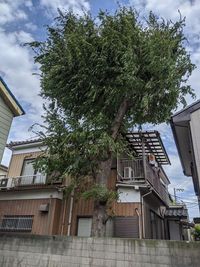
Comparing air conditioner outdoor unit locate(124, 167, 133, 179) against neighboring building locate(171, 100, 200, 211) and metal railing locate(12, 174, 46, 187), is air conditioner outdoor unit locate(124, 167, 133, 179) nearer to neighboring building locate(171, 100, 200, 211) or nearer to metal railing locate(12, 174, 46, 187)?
neighboring building locate(171, 100, 200, 211)

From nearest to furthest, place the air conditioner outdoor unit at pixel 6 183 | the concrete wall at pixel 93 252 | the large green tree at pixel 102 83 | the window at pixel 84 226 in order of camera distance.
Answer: the concrete wall at pixel 93 252 → the large green tree at pixel 102 83 → the window at pixel 84 226 → the air conditioner outdoor unit at pixel 6 183

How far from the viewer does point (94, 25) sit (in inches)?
353

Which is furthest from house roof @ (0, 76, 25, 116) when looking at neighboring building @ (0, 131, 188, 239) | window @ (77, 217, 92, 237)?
window @ (77, 217, 92, 237)

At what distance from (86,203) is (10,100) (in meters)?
5.33

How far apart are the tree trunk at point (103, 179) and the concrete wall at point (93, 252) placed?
1.39m

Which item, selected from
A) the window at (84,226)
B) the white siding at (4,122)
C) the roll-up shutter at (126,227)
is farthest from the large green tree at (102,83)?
the roll-up shutter at (126,227)

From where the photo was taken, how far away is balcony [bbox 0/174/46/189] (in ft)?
38.1

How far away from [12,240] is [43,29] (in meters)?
7.96

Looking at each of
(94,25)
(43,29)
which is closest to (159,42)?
(94,25)

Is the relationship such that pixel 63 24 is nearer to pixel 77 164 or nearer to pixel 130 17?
pixel 130 17

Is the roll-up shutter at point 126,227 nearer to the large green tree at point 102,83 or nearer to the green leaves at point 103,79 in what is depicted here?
the large green tree at point 102,83

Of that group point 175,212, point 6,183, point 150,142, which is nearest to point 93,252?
point 150,142

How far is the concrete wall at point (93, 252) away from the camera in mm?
4895

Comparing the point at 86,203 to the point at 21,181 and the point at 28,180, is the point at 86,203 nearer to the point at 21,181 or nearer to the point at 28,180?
the point at 28,180
